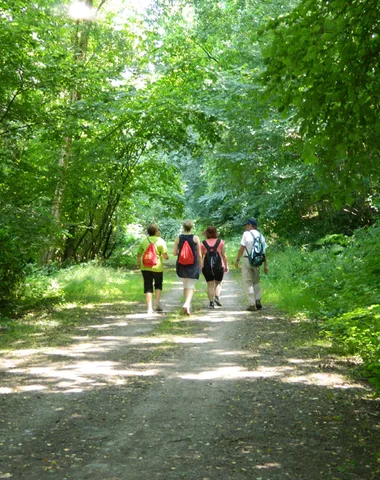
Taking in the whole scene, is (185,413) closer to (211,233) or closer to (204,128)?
(211,233)

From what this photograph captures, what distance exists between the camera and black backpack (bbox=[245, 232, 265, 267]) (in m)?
12.0

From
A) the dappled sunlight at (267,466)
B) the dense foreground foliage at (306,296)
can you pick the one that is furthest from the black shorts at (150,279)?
the dappled sunlight at (267,466)

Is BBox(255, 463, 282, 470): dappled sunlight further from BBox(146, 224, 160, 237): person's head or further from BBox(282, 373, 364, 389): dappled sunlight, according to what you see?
BBox(146, 224, 160, 237): person's head

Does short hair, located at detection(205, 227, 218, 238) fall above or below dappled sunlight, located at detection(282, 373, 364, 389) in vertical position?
above

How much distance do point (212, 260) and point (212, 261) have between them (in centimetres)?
3

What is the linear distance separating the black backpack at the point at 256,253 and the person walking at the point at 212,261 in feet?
2.51

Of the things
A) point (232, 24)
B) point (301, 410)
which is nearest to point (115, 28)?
point (232, 24)

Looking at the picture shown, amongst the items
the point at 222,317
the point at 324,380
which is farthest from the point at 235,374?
the point at 222,317

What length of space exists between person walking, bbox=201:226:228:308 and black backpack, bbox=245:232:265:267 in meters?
0.77

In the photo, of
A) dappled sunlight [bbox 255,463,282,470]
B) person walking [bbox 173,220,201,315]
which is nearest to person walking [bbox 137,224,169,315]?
person walking [bbox 173,220,201,315]

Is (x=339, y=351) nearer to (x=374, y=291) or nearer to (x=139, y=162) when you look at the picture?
(x=374, y=291)

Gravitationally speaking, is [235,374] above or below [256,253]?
below

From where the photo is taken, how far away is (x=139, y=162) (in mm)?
21781

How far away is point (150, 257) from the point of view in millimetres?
11758
